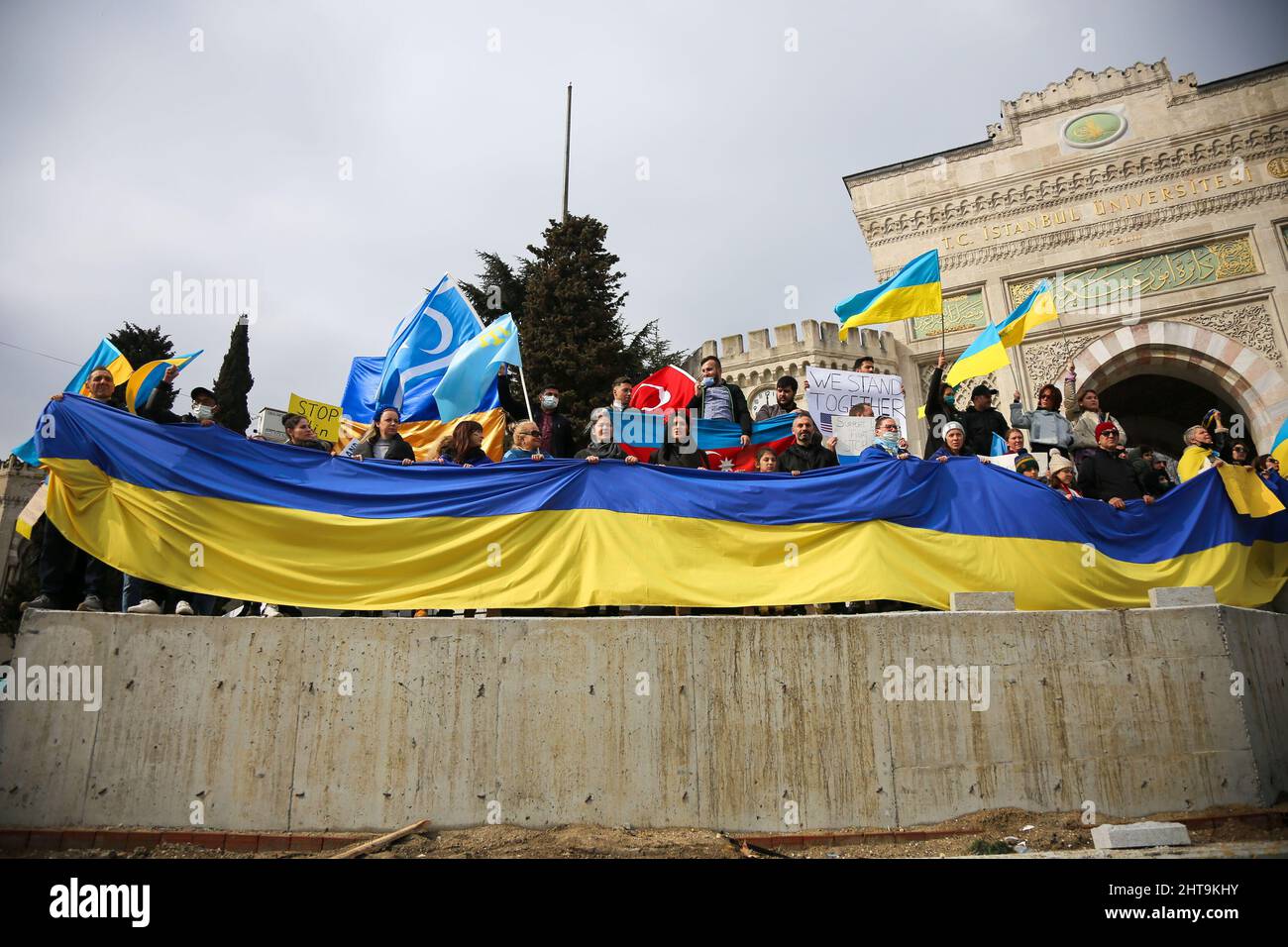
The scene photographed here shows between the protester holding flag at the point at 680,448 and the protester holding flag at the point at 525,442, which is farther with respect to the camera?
the protester holding flag at the point at 680,448

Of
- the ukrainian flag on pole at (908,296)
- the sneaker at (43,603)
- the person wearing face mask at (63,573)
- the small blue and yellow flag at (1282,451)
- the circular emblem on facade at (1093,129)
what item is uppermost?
the circular emblem on facade at (1093,129)

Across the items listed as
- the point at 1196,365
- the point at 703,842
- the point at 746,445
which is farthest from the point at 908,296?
the point at 1196,365

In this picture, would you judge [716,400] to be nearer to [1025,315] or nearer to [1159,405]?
[1025,315]

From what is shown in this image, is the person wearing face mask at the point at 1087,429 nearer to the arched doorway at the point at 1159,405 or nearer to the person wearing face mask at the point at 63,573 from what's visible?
the person wearing face mask at the point at 63,573

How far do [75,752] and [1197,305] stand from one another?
22463 mm

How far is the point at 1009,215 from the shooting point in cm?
2045

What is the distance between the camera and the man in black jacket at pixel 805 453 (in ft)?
25.9

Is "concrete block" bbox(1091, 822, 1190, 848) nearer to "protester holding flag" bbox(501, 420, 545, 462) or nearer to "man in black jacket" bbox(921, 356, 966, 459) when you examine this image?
"man in black jacket" bbox(921, 356, 966, 459)

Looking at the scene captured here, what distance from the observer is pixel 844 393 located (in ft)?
35.5

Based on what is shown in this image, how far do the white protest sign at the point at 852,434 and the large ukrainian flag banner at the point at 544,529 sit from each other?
2.11m

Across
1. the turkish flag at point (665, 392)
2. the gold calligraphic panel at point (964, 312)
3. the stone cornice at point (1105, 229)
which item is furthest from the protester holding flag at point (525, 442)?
the stone cornice at point (1105, 229)

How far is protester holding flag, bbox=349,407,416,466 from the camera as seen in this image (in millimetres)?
8019

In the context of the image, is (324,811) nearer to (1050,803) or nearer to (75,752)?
(75,752)

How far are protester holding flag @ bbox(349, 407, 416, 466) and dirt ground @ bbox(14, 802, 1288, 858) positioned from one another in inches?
149
